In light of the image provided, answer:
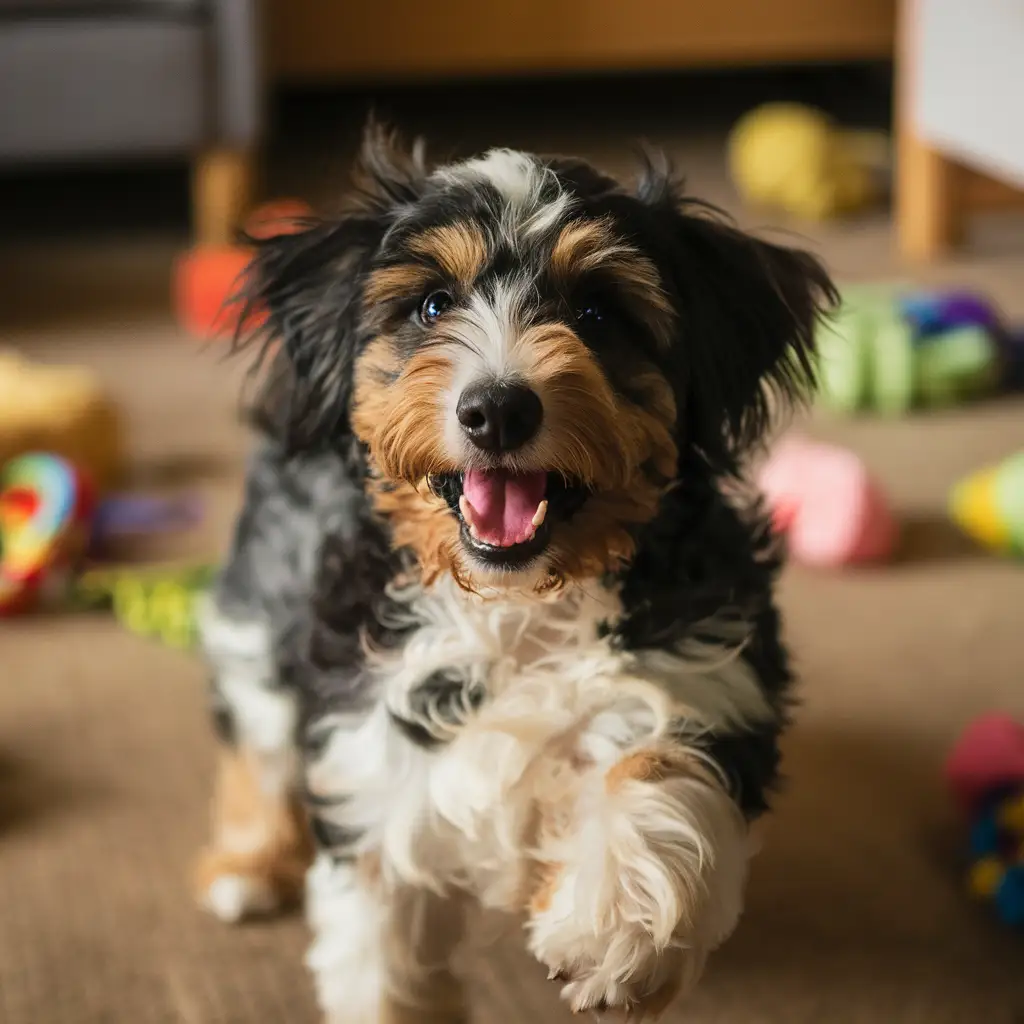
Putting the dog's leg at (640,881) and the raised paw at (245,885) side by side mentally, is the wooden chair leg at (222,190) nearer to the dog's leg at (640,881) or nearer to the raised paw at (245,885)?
the raised paw at (245,885)

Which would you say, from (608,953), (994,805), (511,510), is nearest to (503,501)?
(511,510)

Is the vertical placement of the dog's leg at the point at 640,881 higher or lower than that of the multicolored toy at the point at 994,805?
higher

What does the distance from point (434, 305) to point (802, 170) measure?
3591 millimetres

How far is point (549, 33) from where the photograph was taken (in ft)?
17.8

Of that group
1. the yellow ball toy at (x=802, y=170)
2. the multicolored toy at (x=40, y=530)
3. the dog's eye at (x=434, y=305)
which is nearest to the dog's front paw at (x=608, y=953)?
the dog's eye at (x=434, y=305)

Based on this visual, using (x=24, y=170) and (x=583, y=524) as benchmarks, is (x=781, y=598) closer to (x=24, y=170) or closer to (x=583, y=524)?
(x=583, y=524)

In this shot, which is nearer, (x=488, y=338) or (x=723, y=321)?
(x=488, y=338)

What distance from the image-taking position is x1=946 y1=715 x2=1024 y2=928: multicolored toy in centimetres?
193

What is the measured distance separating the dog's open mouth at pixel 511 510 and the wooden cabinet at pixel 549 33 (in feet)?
13.8

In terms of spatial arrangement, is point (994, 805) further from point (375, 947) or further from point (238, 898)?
point (238, 898)

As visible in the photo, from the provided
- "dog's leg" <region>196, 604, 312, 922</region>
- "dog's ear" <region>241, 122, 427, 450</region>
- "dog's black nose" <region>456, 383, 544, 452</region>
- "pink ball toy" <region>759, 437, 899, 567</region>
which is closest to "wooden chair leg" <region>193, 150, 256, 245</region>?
"pink ball toy" <region>759, 437, 899, 567</region>

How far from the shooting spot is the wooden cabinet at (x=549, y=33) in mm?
5355

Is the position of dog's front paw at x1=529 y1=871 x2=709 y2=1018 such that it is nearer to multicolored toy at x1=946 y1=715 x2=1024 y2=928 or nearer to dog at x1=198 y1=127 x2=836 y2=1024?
dog at x1=198 y1=127 x2=836 y2=1024

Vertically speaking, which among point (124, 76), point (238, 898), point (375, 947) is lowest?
point (238, 898)
